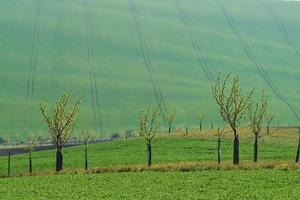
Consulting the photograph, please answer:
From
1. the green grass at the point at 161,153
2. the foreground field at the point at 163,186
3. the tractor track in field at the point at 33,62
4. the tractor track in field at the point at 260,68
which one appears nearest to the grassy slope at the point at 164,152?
the green grass at the point at 161,153

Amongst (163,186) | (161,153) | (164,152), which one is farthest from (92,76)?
(163,186)

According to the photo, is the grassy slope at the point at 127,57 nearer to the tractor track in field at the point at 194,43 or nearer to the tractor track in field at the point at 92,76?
the tractor track in field at the point at 92,76

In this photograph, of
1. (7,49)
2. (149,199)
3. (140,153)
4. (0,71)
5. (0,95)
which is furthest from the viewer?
(7,49)

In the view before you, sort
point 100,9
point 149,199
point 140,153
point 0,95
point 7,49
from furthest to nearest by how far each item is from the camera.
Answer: point 100,9, point 7,49, point 0,95, point 140,153, point 149,199

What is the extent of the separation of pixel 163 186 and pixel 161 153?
37.2m

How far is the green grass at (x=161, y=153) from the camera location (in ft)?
236

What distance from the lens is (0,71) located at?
473 feet

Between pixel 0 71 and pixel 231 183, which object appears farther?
pixel 0 71

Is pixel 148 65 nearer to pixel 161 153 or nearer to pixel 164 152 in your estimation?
pixel 164 152

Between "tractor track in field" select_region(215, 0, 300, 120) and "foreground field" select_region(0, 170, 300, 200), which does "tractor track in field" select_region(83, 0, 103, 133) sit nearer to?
"tractor track in field" select_region(215, 0, 300, 120)

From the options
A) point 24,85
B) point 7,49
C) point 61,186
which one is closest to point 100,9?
point 7,49

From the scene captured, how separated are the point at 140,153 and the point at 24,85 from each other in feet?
215

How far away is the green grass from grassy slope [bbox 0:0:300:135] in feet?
111

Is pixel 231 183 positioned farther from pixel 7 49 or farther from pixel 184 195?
pixel 7 49
